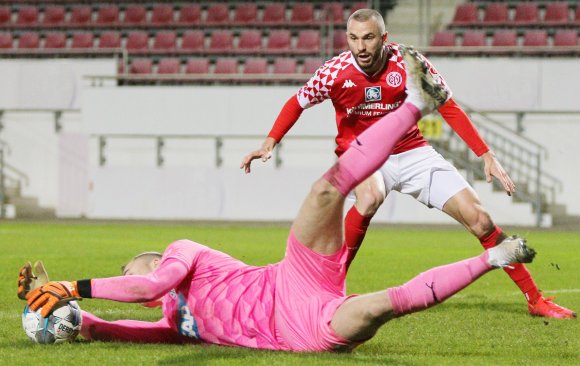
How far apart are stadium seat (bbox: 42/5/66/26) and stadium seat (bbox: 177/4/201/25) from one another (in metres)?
3.32

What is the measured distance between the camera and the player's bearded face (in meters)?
6.49

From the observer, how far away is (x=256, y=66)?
25062 millimetres

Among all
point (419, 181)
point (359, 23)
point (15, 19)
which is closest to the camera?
point (359, 23)

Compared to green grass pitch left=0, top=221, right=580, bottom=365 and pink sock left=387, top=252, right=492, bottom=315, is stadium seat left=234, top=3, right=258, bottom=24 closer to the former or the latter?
green grass pitch left=0, top=221, right=580, bottom=365

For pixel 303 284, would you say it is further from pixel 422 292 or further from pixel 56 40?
pixel 56 40

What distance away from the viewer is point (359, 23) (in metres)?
6.48

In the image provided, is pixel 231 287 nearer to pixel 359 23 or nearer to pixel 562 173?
pixel 359 23

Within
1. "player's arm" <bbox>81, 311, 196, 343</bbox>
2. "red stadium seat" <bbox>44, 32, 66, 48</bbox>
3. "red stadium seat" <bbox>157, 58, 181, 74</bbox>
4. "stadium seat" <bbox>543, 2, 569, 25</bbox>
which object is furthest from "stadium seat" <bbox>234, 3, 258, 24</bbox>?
"player's arm" <bbox>81, 311, 196, 343</bbox>

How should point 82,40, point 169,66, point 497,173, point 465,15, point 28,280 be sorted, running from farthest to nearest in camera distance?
point 82,40, point 169,66, point 465,15, point 497,173, point 28,280

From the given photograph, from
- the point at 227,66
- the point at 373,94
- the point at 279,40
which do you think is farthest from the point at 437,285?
the point at 279,40

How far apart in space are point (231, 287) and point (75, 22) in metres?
23.6

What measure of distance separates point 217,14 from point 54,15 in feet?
15.2

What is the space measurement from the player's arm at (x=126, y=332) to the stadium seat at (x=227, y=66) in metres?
19.7

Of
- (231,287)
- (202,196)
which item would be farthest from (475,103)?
(231,287)
